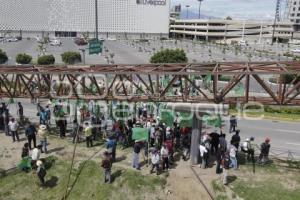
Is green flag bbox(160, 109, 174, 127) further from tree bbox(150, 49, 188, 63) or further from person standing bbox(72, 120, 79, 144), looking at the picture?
tree bbox(150, 49, 188, 63)

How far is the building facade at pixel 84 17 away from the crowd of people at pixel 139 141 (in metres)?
131

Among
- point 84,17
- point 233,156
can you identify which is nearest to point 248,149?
point 233,156

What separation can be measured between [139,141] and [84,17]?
5623 inches

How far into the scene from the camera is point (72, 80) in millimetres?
20828

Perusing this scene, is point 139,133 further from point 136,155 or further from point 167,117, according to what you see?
point 167,117

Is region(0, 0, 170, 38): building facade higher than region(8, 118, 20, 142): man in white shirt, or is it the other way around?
region(0, 0, 170, 38): building facade

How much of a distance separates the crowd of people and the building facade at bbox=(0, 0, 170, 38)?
131 m

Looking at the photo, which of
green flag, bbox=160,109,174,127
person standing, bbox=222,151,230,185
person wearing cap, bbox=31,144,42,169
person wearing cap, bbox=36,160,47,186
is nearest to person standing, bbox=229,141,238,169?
person standing, bbox=222,151,230,185

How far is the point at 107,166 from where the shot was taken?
16828mm

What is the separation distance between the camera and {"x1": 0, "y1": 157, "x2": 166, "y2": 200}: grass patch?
16906 mm

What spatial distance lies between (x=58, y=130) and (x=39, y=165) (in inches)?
295

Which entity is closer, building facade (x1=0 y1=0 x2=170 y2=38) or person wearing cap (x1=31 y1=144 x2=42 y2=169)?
person wearing cap (x1=31 y1=144 x2=42 y2=169)

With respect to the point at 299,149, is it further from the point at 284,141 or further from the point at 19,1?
the point at 19,1

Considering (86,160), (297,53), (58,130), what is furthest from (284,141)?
(297,53)
